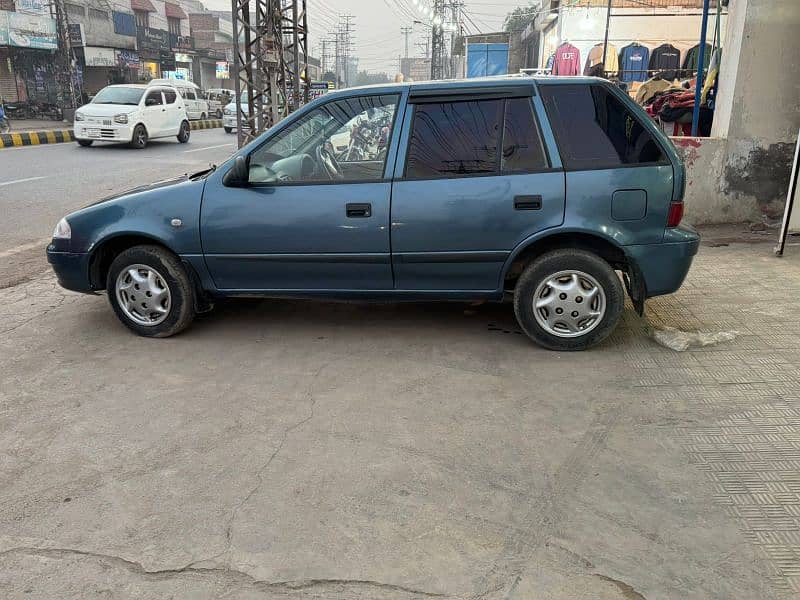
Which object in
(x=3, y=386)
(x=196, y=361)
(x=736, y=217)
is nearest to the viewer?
(x=3, y=386)

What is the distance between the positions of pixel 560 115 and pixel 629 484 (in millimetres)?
2359

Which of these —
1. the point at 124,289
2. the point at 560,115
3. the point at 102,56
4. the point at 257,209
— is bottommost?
the point at 124,289

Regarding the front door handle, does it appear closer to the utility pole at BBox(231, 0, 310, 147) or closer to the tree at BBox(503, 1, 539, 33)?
the utility pole at BBox(231, 0, 310, 147)

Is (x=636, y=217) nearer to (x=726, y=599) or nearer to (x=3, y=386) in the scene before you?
(x=726, y=599)

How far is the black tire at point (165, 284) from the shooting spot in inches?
183

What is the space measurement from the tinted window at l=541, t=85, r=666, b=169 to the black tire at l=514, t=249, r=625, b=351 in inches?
22.9

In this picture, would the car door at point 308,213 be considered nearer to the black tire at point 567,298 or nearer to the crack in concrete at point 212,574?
the black tire at point 567,298

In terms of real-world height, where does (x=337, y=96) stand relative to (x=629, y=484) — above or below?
above

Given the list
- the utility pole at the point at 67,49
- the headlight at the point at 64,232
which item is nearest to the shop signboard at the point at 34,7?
the utility pole at the point at 67,49

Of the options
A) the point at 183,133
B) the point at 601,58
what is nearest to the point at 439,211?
the point at 183,133

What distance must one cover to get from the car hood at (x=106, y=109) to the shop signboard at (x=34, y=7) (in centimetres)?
1557

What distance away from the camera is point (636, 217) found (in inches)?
166

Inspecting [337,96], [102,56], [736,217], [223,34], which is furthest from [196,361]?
[223,34]

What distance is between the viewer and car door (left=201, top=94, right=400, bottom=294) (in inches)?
173
